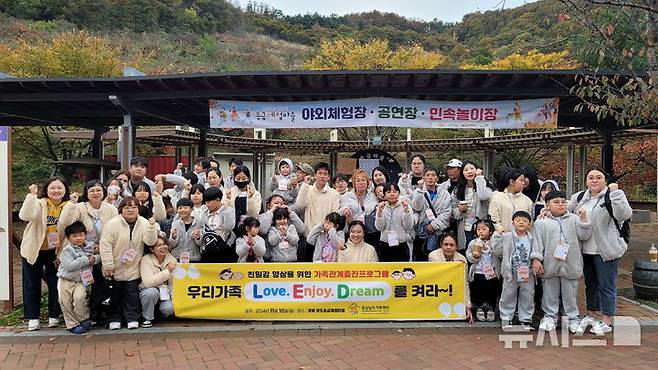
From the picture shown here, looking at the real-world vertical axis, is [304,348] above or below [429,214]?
below

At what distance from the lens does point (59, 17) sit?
52.7m

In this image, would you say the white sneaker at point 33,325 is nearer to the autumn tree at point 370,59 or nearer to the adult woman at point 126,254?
the adult woman at point 126,254

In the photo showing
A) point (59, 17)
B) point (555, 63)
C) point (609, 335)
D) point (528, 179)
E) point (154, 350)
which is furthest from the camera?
point (59, 17)

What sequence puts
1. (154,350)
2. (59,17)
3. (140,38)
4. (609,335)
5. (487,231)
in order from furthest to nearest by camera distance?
1. (140,38)
2. (59,17)
3. (487,231)
4. (609,335)
5. (154,350)

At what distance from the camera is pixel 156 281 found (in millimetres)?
5090

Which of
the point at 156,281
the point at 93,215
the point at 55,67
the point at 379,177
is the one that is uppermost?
the point at 55,67

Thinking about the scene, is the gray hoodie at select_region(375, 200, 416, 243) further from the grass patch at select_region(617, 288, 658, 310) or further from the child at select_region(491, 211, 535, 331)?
the grass patch at select_region(617, 288, 658, 310)

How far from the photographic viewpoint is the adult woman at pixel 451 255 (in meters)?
5.18

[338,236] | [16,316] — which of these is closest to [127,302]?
[16,316]

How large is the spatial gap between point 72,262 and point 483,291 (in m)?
4.31

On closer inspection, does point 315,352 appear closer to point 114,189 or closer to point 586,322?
point 586,322

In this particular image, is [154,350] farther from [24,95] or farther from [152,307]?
[24,95]

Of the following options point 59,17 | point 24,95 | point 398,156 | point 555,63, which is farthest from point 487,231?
point 59,17

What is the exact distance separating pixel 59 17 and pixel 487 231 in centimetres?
6008
